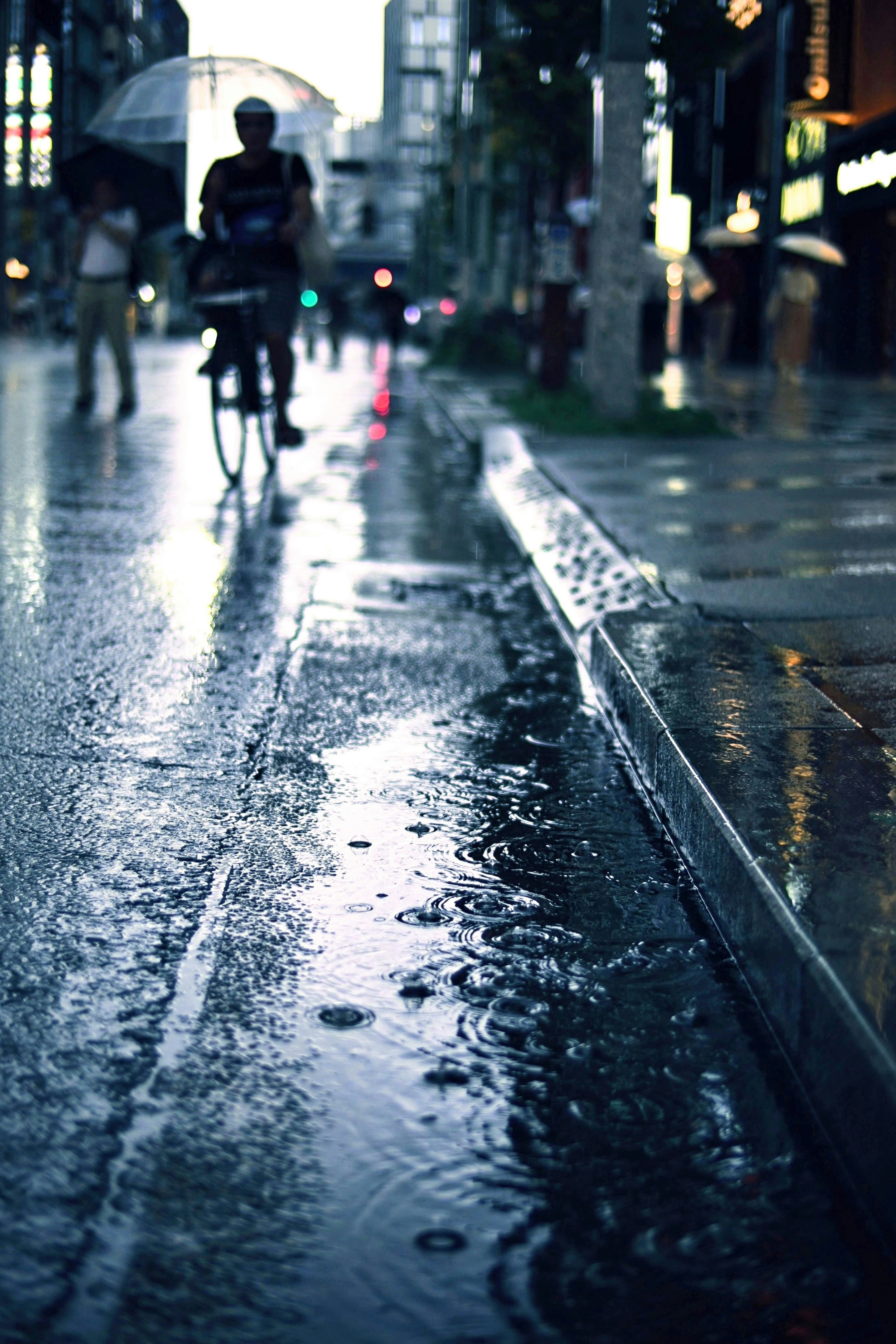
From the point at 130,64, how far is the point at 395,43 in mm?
92206

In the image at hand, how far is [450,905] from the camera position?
9.90 ft

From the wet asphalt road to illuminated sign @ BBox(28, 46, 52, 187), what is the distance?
6671 centimetres

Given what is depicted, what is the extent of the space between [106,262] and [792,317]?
13.2 meters

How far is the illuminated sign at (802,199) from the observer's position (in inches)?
1339

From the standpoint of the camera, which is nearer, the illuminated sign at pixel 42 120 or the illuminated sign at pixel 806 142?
the illuminated sign at pixel 806 142

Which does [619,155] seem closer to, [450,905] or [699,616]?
[699,616]

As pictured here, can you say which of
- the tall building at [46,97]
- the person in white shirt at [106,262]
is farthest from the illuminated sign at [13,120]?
the person in white shirt at [106,262]

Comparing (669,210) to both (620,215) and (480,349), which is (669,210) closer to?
(480,349)

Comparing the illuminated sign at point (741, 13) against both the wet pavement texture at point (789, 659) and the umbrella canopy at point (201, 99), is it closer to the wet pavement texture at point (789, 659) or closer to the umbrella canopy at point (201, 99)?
the umbrella canopy at point (201, 99)

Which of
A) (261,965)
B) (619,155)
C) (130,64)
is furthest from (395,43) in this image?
(261,965)

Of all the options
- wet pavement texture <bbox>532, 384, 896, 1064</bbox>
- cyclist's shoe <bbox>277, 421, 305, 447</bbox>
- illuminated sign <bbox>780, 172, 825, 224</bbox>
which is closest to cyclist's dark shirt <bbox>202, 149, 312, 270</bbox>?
cyclist's shoe <bbox>277, 421, 305, 447</bbox>

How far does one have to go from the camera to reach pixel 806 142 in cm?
3544

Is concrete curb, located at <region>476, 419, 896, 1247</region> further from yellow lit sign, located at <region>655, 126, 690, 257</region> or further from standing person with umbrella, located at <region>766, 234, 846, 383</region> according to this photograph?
yellow lit sign, located at <region>655, 126, 690, 257</region>

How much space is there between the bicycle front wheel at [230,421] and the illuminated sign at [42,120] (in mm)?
60746
